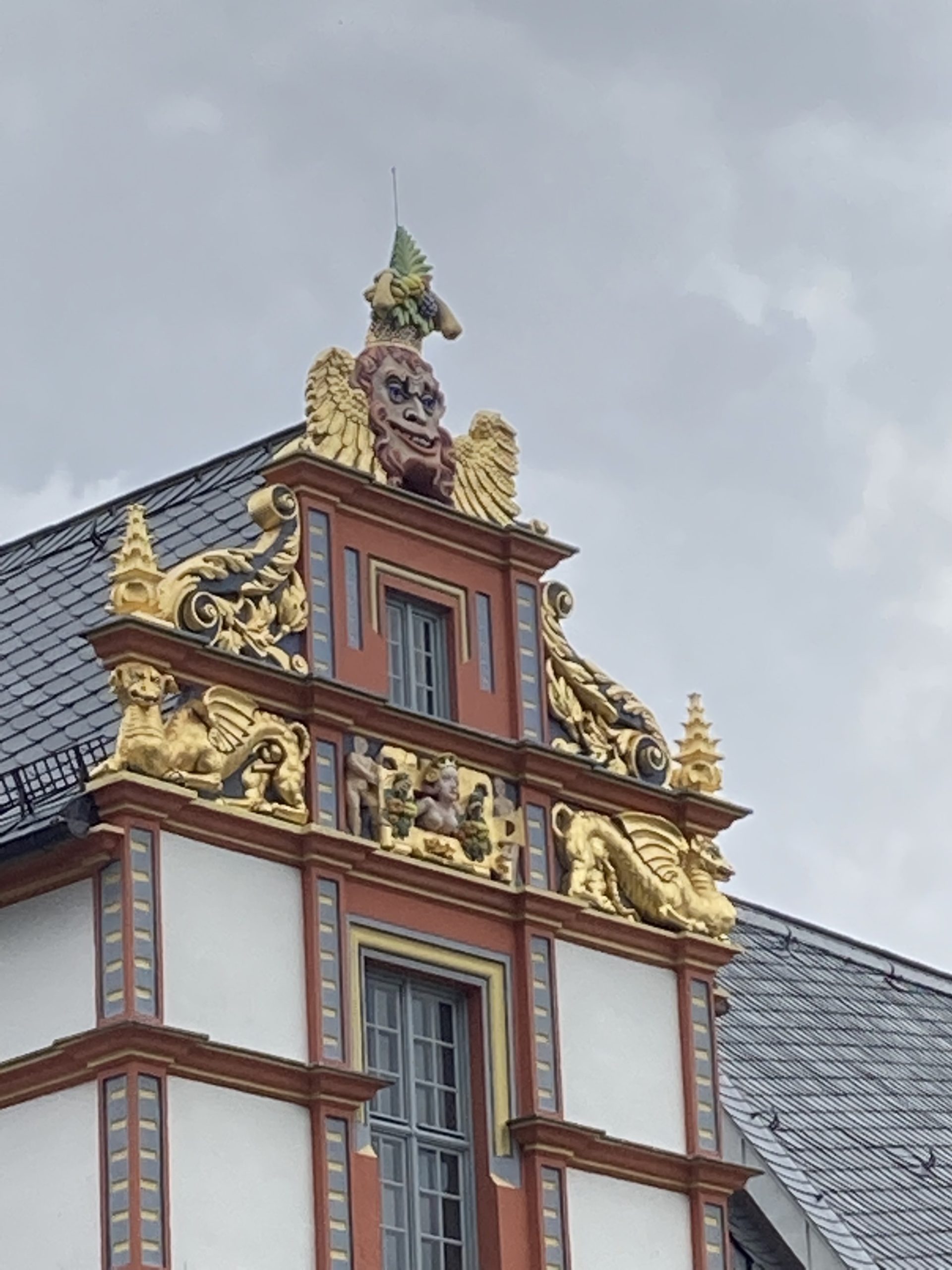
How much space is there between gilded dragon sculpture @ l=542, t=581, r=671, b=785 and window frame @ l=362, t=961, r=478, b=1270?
3.08 metres

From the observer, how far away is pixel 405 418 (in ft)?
148

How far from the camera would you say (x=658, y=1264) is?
1745 inches

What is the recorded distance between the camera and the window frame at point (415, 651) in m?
44.3

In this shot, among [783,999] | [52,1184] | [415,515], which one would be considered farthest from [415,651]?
[783,999]

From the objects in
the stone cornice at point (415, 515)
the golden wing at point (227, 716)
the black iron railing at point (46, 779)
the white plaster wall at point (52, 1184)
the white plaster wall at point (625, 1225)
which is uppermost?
the stone cornice at point (415, 515)

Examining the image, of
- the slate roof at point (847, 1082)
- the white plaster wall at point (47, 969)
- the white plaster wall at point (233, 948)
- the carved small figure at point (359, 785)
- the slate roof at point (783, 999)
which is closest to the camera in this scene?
the white plaster wall at point (47, 969)

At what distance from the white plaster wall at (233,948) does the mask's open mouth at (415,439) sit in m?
4.78

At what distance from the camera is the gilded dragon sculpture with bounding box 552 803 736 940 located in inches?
1769

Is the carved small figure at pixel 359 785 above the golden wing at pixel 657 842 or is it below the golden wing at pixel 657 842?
below

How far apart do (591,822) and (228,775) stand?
4.45 m

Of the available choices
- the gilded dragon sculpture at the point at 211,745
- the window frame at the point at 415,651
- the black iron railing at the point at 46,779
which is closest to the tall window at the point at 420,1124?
the gilded dragon sculpture at the point at 211,745

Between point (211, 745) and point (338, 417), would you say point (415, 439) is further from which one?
point (211, 745)

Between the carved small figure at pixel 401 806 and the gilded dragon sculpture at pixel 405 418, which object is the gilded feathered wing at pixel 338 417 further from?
the carved small figure at pixel 401 806

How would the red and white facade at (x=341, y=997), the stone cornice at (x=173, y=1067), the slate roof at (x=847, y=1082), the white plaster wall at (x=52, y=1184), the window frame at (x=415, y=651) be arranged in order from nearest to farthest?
1. the white plaster wall at (x=52, y=1184)
2. the stone cornice at (x=173, y=1067)
3. the red and white facade at (x=341, y=997)
4. the window frame at (x=415, y=651)
5. the slate roof at (x=847, y=1082)
